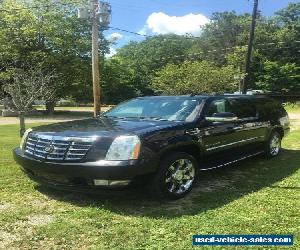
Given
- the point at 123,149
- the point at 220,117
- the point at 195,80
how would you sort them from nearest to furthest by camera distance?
the point at 123,149
the point at 220,117
the point at 195,80

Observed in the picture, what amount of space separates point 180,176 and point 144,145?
0.84 metres

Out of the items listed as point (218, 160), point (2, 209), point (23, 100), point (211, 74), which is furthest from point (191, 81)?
point (2, 209)

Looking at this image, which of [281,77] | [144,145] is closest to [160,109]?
[144,145]

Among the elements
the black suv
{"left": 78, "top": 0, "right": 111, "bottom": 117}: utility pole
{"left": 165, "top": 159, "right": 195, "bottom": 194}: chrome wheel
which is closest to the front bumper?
the black suv

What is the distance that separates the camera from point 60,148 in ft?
17.9

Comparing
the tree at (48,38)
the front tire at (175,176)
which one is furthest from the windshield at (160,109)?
the tree at (48,38)

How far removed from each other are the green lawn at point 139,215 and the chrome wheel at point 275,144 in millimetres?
2146

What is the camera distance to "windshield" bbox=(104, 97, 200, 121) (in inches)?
260

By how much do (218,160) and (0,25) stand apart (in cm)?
3178

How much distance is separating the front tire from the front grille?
986 mm

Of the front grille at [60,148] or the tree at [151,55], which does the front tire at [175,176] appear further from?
the tree at [151,55]

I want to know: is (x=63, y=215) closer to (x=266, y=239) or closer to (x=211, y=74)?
(x=266, y=239)

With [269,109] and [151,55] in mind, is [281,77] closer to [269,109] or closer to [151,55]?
[151,55]

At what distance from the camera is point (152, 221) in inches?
192
